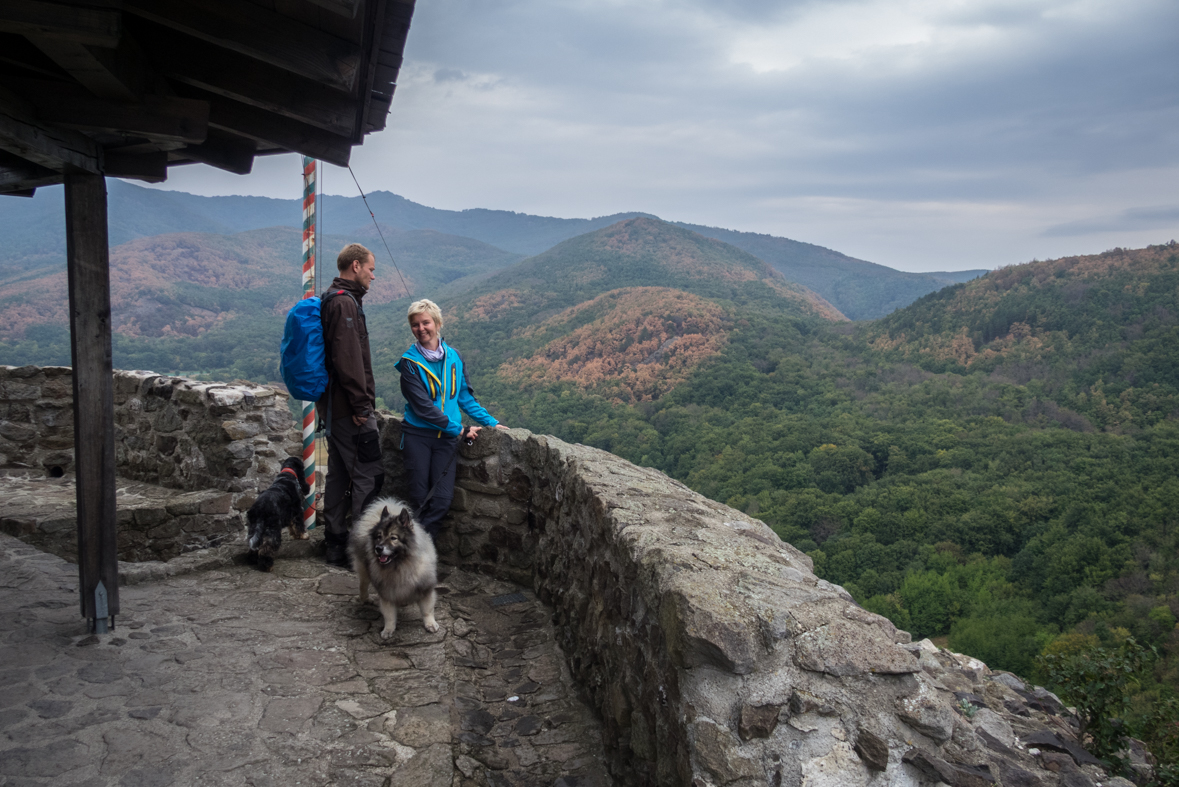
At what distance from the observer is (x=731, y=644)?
1835 mm

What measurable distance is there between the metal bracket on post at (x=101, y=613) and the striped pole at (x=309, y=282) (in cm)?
153

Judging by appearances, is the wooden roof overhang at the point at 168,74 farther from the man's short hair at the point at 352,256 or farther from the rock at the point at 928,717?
the rock at the point at 928,717

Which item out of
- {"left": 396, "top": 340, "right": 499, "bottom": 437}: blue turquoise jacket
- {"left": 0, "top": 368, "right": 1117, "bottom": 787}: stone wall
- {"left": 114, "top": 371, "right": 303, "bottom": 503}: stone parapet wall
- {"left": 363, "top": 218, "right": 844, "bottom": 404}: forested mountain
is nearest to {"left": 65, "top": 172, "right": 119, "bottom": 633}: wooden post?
{"left": 396, "top": 340, "right": 499, "bottom": 437}: blue turquoise jacket

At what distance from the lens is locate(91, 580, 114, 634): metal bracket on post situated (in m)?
3.14

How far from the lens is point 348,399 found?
3795 millimetres

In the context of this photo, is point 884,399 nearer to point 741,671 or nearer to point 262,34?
point 741,671

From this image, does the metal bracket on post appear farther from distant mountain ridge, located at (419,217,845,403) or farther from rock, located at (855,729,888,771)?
distant mountain ridge, located at (419,217,845,403)

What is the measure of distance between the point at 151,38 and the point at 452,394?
7.20 feet

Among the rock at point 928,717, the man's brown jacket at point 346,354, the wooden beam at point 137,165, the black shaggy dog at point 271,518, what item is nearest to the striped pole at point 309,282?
the black shaggy dog at point 271,518

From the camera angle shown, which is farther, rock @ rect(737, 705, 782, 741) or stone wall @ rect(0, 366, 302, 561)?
stone wall @ rect(0, 366, 302, 561)

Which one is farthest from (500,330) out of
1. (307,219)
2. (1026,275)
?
(307,219)

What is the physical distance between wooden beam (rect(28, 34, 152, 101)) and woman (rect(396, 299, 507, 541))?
1.58 metres

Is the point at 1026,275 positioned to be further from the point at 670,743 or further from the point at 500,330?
the point at 670,743

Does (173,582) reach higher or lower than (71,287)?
lower
